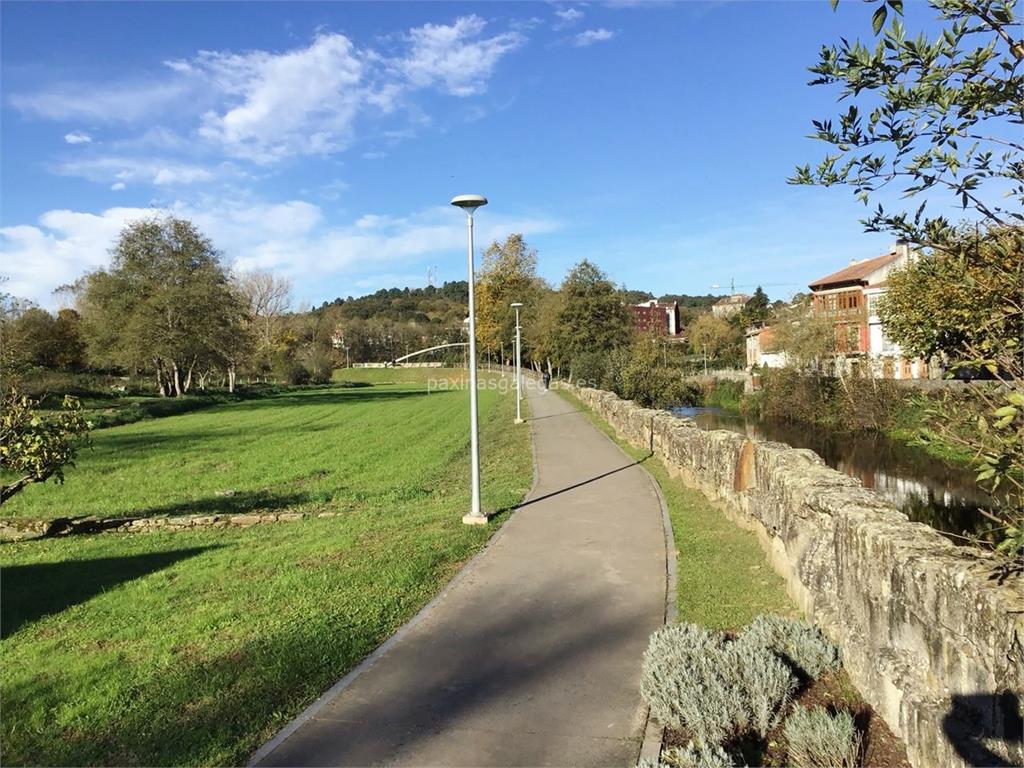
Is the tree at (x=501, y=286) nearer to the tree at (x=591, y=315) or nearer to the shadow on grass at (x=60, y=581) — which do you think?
the tree at (x=591, y=315)

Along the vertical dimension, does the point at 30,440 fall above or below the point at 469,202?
below

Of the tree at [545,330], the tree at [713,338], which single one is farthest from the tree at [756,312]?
the tree at [545,330]

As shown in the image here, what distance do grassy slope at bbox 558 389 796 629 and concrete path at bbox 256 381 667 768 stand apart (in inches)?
12.3

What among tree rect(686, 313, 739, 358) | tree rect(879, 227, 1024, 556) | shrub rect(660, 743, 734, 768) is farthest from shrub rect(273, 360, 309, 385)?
tree rect(879, 227, 1024, 556)

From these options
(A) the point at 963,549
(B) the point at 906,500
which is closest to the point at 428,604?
(A) the point at 963,549

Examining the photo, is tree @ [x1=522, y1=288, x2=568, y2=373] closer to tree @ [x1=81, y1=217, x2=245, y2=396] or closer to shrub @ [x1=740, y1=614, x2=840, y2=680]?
tree @ [x1=81, y1=217, x2=245, y2=396]

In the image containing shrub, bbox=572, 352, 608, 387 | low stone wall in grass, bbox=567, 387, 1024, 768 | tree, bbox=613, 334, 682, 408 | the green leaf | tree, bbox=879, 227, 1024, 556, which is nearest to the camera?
the green leaf

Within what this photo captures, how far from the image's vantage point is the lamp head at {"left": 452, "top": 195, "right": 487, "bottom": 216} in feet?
33.3

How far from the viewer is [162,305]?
154 ft

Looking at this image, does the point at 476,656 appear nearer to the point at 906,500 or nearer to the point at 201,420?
the point at 906,500

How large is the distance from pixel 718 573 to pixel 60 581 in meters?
7.97

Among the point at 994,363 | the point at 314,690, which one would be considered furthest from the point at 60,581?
the point at 994,363

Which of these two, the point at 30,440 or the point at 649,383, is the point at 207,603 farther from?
the point at 649,383

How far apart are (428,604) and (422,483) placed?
32.0ft
